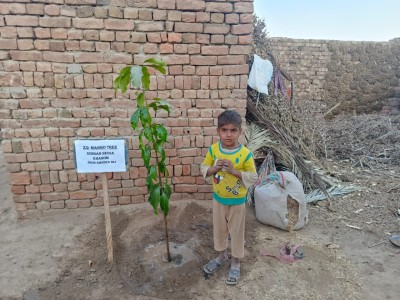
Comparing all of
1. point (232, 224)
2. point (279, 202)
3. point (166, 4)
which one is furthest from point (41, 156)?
point (279, 202)

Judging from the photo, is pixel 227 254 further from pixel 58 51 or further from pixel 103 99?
pixel 58 51

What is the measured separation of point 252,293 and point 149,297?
826 millimetres

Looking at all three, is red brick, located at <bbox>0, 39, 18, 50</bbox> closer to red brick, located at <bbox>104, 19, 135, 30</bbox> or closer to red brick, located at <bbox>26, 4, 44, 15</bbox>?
red brick, located at <bbox>26, 4, 44, 15</bbox>

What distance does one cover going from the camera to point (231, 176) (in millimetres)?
2361

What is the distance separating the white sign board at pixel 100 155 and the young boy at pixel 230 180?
0.71m

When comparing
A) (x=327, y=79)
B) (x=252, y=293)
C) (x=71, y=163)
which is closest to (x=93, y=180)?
(x=71, y=163)

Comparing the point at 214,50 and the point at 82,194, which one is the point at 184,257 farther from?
the point at 214,50

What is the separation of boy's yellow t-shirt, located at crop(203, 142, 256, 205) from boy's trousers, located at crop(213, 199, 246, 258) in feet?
0.23

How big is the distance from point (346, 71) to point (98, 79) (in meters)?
9.00

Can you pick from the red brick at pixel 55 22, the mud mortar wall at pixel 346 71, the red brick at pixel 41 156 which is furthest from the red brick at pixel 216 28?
the mud mortar wall at pixel 346 71

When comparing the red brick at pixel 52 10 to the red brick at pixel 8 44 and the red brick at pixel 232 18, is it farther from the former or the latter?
the red brick at pixel 232 18

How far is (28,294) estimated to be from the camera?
2332 millimetres

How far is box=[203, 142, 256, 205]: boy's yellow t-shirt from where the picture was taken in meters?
2.32

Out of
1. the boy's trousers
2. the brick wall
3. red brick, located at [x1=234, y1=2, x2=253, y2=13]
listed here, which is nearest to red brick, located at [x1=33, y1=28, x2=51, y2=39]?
the brick wall
